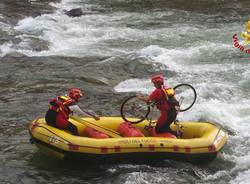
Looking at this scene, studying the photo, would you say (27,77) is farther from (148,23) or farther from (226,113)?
(148,23)

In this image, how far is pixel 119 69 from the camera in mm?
15906

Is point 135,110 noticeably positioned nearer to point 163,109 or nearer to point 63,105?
point 163,109

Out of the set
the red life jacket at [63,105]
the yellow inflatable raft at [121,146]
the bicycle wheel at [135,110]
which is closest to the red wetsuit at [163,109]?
the yellow inflatable raft at [121,146]

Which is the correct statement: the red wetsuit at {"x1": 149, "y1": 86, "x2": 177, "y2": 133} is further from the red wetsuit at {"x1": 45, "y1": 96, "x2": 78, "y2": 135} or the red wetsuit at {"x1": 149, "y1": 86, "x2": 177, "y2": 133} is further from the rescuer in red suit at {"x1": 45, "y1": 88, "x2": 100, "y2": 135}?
the red wetsuit at {"x1": 45, "y1": 96, "x2": 78, "y2": 135}

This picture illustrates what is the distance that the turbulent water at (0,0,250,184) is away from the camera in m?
9.48

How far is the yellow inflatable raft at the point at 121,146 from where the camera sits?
364 inches

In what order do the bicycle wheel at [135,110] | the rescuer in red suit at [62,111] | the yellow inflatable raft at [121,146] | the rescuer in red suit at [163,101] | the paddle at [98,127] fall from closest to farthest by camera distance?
the yellow inflatable raft at [121,146] → the rescuer in red suit at [62,111] → the rescuer in red suit at [163,101] → the paddle at [98,127] → the bicycle wheel at [135,110]

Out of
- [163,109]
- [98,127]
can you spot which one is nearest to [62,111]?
[98,127]

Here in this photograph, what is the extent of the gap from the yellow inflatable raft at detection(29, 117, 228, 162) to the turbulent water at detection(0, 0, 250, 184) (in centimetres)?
23

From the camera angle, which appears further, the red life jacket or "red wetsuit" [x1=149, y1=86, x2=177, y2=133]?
"red wetsuit" [x1=149, y1=86, x2=177, y2=133]

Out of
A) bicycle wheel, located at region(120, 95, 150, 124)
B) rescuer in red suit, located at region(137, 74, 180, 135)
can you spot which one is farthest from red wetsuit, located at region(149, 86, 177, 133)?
bicycle wheel, located at region(120, 95, 150, 124)

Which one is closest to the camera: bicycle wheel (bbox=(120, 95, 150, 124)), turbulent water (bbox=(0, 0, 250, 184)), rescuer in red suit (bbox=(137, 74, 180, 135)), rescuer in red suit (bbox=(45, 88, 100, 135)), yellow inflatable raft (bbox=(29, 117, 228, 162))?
yellow inflatable raft (bbox=(29, 117, 228, 162))

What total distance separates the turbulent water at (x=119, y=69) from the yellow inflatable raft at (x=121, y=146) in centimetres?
23

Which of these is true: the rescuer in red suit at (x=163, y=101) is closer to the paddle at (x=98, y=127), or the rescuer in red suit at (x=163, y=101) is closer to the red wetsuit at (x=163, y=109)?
the red wetsuit at (x=163, y=109)
